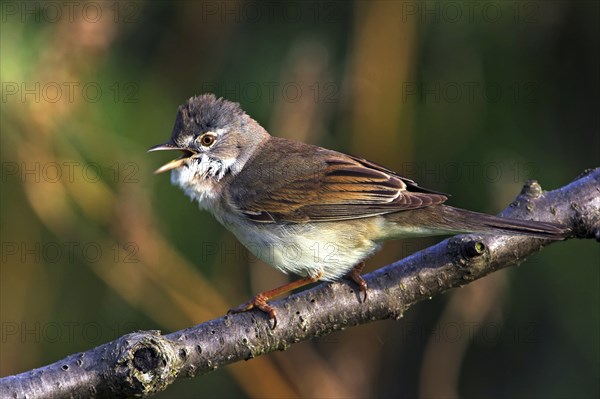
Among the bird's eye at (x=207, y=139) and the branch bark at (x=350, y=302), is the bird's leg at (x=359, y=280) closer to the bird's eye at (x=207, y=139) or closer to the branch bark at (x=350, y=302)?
the branch bark at (x=350, y=302)

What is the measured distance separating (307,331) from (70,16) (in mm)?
2599

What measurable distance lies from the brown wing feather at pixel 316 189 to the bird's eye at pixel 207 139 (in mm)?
260

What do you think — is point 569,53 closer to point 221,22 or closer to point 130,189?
point 221,22

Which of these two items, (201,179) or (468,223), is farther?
(201,179)

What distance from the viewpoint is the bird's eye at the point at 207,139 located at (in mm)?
4578

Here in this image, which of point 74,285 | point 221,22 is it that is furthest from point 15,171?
point 221,22

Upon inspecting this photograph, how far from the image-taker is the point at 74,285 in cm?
555

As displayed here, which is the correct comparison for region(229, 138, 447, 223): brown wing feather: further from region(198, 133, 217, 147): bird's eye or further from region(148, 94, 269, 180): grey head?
region(198, 133, 217, 147): bird's eye

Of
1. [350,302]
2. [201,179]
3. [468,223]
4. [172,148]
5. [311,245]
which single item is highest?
[172,148]

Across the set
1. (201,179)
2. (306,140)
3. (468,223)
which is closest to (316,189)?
(201,179)

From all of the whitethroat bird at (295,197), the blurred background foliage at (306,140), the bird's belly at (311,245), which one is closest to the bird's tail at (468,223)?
the whitethroat bird at (295,197)

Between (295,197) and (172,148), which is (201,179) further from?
(295,197)

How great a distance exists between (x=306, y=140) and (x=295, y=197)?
1127mm

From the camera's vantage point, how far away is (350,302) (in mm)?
3664
